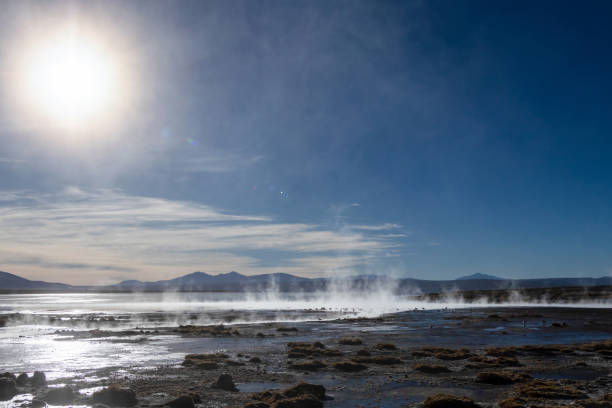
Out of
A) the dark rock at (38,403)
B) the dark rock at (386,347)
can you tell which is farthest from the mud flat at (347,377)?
the dark rock at (38,403)

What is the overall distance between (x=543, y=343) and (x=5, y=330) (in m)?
64.4

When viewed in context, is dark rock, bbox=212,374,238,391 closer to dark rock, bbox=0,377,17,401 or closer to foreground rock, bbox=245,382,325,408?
foreground rock, bbox=245,382,325,408

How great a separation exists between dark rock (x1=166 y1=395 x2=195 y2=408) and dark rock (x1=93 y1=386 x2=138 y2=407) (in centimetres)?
185

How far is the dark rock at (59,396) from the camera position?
20.4 meters

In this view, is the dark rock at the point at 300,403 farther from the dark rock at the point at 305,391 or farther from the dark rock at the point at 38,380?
the dark rock at the point at 38,380

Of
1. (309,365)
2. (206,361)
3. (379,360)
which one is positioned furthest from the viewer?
(379,360)

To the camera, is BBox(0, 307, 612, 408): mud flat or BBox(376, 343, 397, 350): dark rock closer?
BBox(0, 307, 612, 408): mud flat

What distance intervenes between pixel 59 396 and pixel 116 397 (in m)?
3.01

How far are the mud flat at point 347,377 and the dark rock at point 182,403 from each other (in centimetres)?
4

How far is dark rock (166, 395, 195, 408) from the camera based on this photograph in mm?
19447

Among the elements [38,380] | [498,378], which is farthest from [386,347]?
[38,380]

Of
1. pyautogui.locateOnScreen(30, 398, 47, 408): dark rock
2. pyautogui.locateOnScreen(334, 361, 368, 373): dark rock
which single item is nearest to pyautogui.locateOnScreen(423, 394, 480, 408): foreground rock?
pyautogui.locateOnScreen(334, 361, 368, 373): dark rock

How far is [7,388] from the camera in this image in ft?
72.8

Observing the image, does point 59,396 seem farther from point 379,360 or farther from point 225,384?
point 379,360
